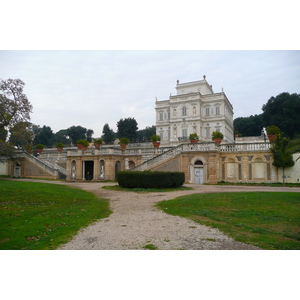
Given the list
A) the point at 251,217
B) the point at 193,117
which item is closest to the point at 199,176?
the point at 251,217

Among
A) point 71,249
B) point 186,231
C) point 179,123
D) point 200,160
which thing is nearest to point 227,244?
point 186,231

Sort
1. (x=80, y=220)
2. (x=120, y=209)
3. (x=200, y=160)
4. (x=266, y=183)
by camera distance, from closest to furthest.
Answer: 1. (x=80, y=220)
2. (x=120, y=209)
3. (x=266, y=183)
4. (x=200, y=160)

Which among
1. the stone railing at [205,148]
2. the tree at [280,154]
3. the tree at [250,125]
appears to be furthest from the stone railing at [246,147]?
the tree at [250,125]

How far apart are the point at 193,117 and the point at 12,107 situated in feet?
140

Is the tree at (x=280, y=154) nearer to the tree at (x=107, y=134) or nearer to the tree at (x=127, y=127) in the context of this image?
the tree at (x=127, y=127)

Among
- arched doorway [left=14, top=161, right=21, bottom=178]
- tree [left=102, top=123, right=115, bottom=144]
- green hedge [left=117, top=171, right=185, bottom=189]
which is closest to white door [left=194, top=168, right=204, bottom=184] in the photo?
green hedge [left=117, top=171, right=185, bottom=189]

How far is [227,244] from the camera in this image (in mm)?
5941

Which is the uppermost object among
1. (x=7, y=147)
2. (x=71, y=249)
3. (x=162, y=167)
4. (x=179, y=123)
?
(x=179, y=123)

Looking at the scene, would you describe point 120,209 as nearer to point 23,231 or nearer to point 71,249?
Answer: point 23,231

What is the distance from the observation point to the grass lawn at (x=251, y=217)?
20.6ft

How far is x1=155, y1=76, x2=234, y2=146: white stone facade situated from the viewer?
57906 millimetres

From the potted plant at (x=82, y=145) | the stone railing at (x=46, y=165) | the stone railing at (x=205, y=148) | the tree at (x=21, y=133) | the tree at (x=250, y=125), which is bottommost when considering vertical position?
the stone railing at (x=46, y=165)

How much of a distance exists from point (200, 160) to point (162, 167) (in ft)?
11.8

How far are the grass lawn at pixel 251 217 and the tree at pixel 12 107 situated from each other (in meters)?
17.9
